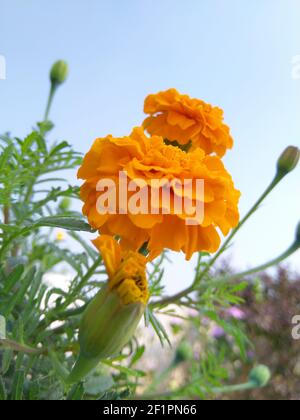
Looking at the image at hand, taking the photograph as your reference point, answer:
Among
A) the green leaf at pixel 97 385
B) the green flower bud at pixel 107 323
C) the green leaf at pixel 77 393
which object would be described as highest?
the green flower bud at pixel 107 323

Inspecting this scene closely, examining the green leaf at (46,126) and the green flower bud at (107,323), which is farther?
the green leaf at (46,126)

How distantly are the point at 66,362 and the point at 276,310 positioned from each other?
141cm

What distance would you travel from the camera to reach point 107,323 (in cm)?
31

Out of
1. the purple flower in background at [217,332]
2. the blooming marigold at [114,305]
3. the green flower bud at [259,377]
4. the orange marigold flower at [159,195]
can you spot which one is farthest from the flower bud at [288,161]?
the purple flower in background at [217,332]

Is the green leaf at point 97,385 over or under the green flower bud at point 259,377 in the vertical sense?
over

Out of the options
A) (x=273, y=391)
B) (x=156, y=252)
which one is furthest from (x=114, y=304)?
(x=273, y=391)

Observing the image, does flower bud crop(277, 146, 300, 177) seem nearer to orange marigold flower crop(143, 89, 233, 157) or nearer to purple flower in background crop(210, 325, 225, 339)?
orange marigold flower crop(143, 89, 233, 157)

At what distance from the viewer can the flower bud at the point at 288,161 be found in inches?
19.1

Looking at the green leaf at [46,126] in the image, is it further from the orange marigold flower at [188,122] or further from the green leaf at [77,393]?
the green leaf at [77,393]

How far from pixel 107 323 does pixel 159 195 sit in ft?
0.31

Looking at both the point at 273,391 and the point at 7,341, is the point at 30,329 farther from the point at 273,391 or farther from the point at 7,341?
the point at 273,391

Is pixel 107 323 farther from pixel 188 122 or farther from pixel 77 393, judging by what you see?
pixel 188 122

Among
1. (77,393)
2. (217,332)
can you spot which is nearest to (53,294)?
(77,393)

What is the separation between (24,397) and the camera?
453 millimetres
